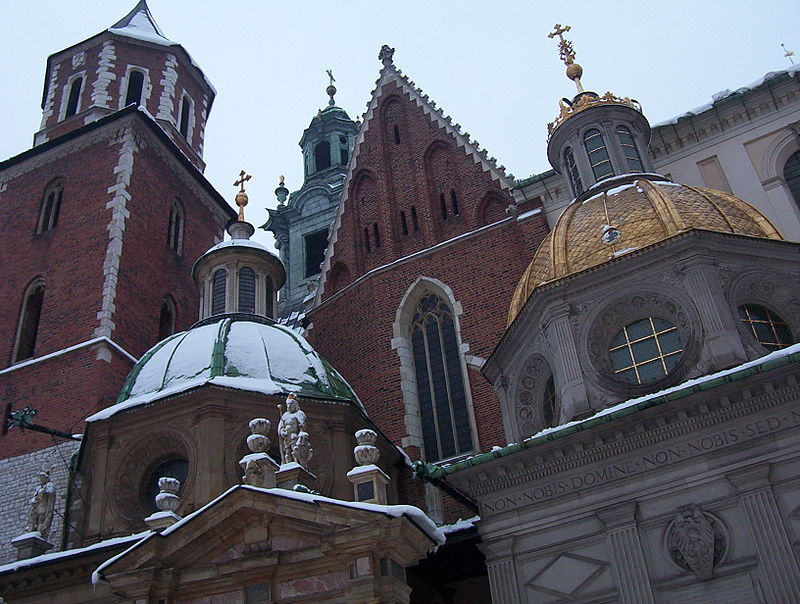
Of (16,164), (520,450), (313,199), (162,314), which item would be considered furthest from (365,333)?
(313,199)

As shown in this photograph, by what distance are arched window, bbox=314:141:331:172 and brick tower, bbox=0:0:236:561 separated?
1136cm

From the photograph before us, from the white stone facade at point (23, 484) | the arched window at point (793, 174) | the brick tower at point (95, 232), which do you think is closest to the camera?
the white stone facade at point (23, 484)

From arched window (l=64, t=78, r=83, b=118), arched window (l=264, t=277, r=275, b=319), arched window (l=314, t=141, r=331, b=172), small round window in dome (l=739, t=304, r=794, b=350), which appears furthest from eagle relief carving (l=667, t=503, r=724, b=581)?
arched window (l=314, t=141, r=331, b=172)

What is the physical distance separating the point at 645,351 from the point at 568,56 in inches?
364

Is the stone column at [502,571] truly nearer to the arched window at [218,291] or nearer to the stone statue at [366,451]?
the stone statue at [366,451]

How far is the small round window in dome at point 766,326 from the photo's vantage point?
11.3m

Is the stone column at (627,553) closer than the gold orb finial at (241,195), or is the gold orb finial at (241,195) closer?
the stone column at (627,553)

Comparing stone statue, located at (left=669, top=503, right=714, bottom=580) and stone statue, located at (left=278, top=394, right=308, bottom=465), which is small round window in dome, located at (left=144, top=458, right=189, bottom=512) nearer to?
stone statue, located at (left=278, top=394, right=308, bottom=465)

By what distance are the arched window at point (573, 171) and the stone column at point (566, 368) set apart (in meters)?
4.46

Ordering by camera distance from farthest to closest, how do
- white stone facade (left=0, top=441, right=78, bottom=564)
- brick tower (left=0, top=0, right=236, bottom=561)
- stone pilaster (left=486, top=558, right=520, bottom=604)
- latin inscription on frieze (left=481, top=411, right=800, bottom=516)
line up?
brick tower (left=0, top=0, right=236, bottom=561) → white stone facade (left=0, top=441, right=78, bottom=564) → stone pilaster (left=486, top=558, right=520, bottom=604) → latin inscription on frieze (left=481, top=411, right=800, bottom=516)

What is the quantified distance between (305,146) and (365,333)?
2261 cm

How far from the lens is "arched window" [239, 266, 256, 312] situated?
18.0m

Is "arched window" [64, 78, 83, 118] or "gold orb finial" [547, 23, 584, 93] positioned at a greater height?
"arched window" [64, 78, 83, 118]

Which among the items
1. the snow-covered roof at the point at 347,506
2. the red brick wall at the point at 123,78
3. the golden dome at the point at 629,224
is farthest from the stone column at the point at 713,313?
the red brick wall at the point at 123,78
